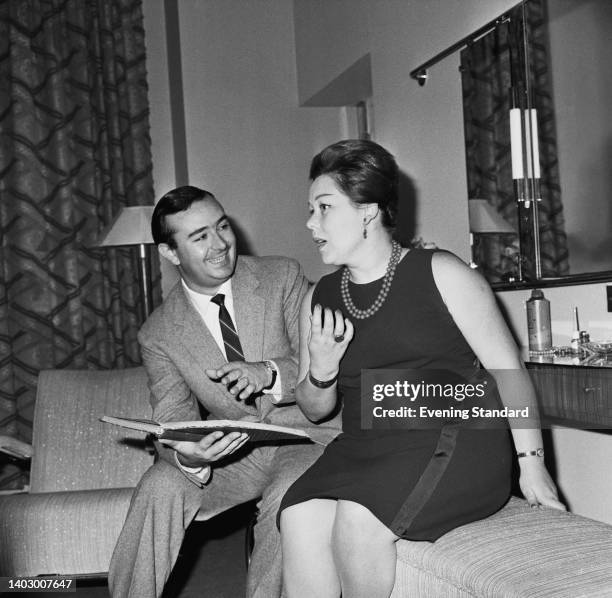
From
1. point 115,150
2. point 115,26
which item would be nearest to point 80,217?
point 115,150

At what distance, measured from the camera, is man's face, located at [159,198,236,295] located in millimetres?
2758

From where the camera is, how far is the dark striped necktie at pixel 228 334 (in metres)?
2.73

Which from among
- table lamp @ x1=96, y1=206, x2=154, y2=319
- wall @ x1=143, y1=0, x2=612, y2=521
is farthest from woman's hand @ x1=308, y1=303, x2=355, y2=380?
table lamp @ x1=96, y1=206, x2=154, y2=319

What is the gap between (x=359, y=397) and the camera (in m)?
2.06

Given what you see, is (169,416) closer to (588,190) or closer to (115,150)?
(588,190)

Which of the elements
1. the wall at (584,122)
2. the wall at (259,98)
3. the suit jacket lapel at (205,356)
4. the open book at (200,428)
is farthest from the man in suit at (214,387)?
the wall at (259,98)

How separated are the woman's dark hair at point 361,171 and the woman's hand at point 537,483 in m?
0.71

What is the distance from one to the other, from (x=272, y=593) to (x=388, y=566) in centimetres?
63

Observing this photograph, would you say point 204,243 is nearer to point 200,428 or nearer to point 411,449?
point 200,428

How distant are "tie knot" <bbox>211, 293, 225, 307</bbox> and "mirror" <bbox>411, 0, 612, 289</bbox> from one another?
1.14m

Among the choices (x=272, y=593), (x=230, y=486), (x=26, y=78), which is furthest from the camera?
(x=26, y=78)

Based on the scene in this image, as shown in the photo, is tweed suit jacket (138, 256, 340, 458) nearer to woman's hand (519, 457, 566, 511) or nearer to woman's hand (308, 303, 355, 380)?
woman's hand (308, 303, 355, 380)

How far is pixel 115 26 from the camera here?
17.5ft

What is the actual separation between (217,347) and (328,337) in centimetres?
81
